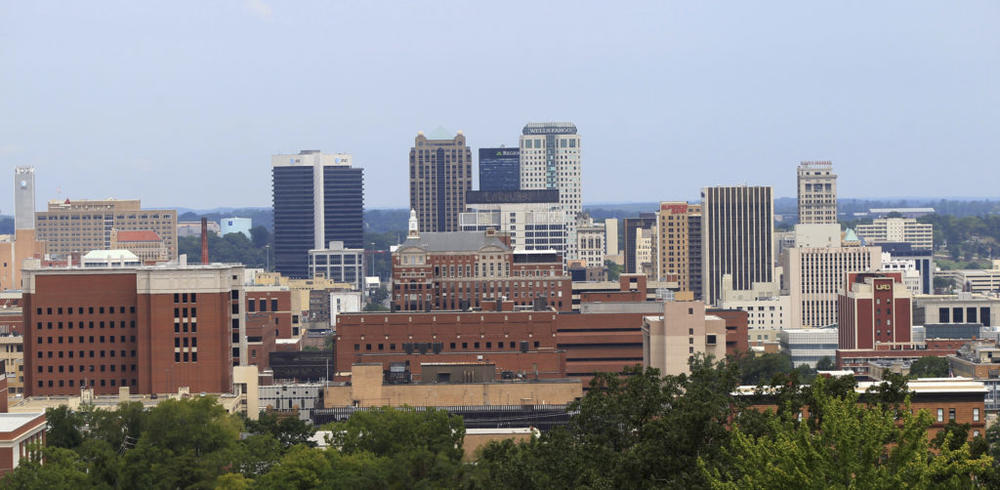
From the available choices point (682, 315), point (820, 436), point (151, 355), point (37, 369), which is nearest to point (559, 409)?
point (682, 315)

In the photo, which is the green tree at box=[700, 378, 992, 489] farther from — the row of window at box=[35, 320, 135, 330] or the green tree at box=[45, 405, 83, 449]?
the row of window at box=[35, 320, 135, 330]

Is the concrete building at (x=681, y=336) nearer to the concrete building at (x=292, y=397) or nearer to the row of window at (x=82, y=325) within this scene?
the concrete building at (x=292, y=397)

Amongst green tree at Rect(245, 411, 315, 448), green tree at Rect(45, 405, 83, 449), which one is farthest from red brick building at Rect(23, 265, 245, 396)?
green tree at Rect(45, 405, 83, 449)

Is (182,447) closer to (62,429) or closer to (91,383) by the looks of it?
(62,429)

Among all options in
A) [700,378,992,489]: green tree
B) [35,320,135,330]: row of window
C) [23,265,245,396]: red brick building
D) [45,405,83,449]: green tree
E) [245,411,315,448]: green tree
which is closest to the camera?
[700,378,992,489]: green tree

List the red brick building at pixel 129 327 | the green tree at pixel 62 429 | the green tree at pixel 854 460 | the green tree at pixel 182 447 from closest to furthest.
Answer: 1. the green tree at pixel 854 460
2. the green tree at pixel 182 447
3. the green tree at pixel 62 429
4. the red brick building at pixel 129 327

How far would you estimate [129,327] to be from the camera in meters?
179

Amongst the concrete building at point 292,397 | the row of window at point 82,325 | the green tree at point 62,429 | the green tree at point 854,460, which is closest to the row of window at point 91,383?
the row of window at point 82,325

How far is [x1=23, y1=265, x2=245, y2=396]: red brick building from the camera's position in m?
174

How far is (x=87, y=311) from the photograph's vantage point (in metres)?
179

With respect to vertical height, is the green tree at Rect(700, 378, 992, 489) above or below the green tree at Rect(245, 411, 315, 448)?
above

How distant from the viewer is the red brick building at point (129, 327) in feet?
572

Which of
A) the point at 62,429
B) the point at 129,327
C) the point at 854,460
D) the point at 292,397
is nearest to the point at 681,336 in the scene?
the point at 292,397

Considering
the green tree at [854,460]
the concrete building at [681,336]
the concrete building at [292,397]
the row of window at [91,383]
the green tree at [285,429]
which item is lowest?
the concrete building at [292,397]
